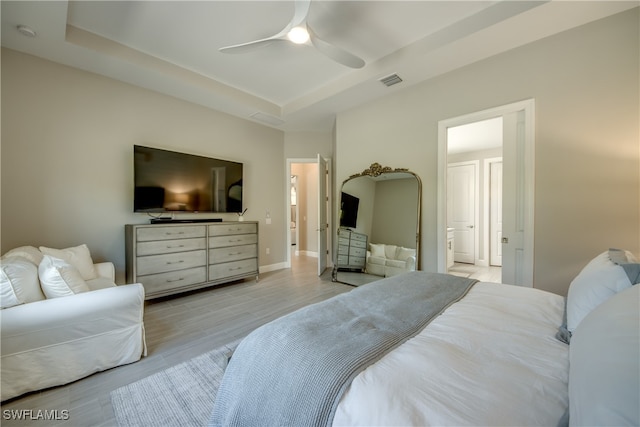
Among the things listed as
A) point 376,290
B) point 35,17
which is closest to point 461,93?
point 376,290

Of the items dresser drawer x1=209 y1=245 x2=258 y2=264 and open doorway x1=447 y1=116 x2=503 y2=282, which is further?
open doorway x1=447 y1=116 x2=503 y2=282

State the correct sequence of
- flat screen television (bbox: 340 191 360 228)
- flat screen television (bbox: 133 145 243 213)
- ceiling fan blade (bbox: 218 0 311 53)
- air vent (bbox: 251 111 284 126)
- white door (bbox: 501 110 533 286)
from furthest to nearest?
air vent (bbox: 251 111 284 126), flat screen television (bbox: 340 191 360 228), flat screen television (bbox: 133 145 243 213), white door (bbox: 501 110 533 286), ceiling fan blade (bbox: 218 0 311 53)

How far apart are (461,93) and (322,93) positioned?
1.81 m

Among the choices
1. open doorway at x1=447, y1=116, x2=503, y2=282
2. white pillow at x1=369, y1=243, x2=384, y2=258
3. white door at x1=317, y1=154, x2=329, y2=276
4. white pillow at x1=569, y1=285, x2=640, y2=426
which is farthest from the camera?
open doorway at x1=447, y1=116, x2=503, y2=282

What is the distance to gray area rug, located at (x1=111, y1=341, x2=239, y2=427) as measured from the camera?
1397 mm

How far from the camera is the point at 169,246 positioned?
3.17m

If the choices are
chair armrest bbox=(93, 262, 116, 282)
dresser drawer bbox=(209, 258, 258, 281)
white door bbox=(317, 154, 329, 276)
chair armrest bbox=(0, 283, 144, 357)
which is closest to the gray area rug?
chair armrest bbox=(0, 283, 144, 357)

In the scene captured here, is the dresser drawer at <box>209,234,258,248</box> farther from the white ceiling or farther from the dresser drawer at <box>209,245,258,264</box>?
the white ceiling

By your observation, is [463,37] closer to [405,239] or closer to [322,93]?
[322,93]

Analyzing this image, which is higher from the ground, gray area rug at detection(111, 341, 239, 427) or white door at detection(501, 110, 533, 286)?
white door at detection(501, 110, 533, 286)

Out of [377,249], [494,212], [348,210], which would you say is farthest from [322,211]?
[494,212]

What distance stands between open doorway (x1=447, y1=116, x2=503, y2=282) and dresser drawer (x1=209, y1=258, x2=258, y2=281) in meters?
3.74

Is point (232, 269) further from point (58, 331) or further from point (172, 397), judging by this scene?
point (172, 397)

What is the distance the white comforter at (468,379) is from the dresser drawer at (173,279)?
122 inches
